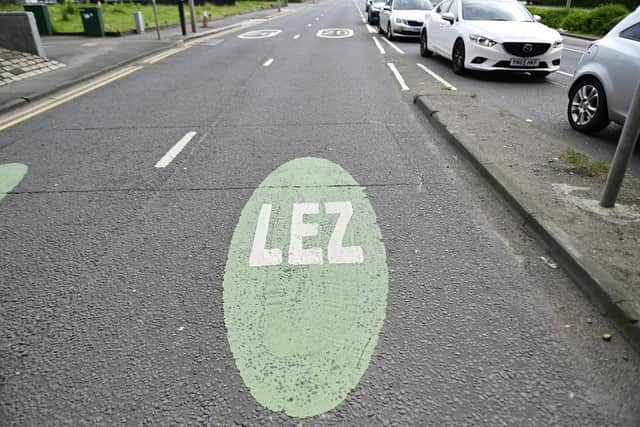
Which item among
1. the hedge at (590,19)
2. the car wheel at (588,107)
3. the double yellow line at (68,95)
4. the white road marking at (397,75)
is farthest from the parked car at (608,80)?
the hedge at (590,19)

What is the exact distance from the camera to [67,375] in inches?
90.5

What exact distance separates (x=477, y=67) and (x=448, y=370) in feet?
29.8

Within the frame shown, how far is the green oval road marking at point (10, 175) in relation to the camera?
15.3 ft

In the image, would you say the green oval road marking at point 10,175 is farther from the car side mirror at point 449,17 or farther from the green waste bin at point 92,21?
the green waste bin at point 92,21

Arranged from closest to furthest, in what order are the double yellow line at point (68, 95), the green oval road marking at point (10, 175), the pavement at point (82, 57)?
the green oval road marking at point (10, 175) → the double yellow line at point (68, 95) → the pavement at point (82, 57)

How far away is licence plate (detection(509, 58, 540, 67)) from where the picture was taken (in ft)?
31.3

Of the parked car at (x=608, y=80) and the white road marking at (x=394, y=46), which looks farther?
the white road marking at (x=394, y=46)

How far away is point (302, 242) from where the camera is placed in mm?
3492

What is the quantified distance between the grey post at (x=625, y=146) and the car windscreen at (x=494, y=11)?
8132mm

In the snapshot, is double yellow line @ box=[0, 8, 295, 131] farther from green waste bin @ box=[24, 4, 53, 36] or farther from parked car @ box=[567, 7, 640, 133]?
green waste bin @ box=[24, 4, 53, 36]

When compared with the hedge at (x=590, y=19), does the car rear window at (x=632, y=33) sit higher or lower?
higher

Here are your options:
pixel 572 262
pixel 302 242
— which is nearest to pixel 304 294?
pixel 302 242

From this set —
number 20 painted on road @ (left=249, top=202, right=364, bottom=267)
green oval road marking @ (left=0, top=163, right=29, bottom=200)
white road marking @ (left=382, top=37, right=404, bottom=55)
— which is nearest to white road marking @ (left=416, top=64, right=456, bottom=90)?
white road marking @ (left=382, top=37, right=404, bottom=55)

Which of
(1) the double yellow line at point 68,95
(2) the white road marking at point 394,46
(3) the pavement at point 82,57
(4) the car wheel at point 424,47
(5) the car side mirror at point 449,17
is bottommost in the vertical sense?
(1) the double yellow line at point 68,95
